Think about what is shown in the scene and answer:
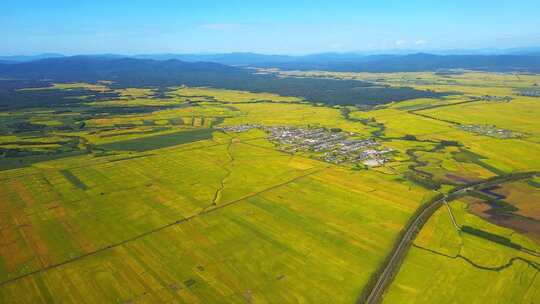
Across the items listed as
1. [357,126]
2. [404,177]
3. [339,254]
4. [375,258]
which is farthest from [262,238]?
[357,126]

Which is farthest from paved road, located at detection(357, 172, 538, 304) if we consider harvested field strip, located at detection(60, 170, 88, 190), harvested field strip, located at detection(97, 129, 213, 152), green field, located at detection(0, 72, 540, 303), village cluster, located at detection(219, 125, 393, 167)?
harvested field strip, located at detection(97, 129, 213, 152)

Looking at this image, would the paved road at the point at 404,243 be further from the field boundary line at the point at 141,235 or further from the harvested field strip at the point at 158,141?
the harvested field strip at the point at 158,141


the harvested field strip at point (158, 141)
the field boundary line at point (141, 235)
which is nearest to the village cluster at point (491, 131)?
the field boundary line at point (141, 235)

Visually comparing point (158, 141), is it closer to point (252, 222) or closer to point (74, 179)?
point (74, 179)

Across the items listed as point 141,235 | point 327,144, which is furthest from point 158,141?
point 141,235

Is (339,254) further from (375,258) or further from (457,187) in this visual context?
(457,187)

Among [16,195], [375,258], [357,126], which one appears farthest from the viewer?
[357,126]
